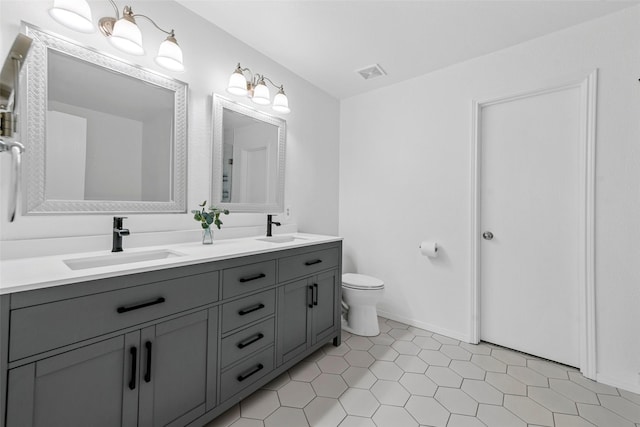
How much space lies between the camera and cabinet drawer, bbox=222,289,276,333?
1410 millimetres

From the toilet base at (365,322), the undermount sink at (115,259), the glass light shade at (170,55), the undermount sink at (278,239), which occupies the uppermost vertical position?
the glass light shade at (170,55)

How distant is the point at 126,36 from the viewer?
1.38 metres

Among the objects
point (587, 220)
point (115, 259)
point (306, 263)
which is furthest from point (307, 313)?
point (587, 220)

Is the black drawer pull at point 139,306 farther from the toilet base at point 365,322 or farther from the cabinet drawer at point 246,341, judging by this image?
the toilet base at point 365,322

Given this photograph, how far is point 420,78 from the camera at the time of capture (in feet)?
8.68

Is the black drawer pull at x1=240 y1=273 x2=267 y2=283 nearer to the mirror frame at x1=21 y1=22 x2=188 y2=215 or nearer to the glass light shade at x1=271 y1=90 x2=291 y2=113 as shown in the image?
the mirror frame at x1=21 y1=22 x2=188 y2=215

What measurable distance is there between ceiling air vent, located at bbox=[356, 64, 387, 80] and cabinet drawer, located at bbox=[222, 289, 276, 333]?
6.93ft

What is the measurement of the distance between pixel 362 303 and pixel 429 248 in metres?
0.78

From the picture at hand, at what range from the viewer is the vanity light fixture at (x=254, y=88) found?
6.34 feet

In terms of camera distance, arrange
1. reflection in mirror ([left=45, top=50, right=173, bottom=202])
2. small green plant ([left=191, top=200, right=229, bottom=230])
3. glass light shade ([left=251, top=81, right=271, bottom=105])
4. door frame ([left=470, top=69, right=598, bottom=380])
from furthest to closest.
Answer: glass light shade ([left=251, top=81, right=271, bottom=105])
door frame ([left=470, top=69, right=598, bottom=380])
small green plant ([left=191, top=200, right=229, bottom=230])
reflection in mirror ([left=45, top=50, right=173, bottom=202])

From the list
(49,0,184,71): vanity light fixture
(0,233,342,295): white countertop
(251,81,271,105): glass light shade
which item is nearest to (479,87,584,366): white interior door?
(251,81,271,105): glass light shade

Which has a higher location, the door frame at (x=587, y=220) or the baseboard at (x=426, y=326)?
the door frame at (x=587, y=220)

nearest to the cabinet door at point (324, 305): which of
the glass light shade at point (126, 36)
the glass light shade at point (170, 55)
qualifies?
the glass light shade at point (170, 55)

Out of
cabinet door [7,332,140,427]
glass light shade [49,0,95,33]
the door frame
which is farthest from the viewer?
the door frame
